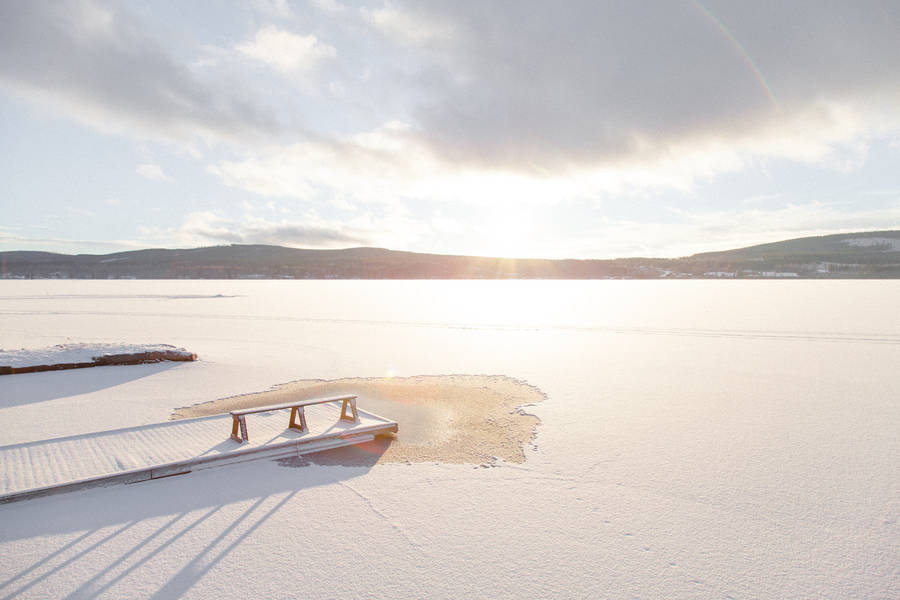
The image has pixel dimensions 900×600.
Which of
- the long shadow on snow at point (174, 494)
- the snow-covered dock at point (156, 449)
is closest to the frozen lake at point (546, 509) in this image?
A: the long shadow on snow at point (174, 494)

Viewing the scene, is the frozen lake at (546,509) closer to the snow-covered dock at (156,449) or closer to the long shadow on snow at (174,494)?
the long shadow on snow at (174,494)

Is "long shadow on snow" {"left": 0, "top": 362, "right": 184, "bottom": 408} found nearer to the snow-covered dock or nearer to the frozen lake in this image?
the frozen lake

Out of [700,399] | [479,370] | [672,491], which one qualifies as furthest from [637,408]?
[479,370]

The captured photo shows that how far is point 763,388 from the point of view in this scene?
845 cm

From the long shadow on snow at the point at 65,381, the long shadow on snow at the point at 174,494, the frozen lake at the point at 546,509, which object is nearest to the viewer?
the frozen lake at the point at 546,509

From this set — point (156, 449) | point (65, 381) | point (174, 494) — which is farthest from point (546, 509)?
point (65, 381)

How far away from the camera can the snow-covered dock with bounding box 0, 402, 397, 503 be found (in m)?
4.44

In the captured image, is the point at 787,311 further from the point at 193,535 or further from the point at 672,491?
the point at 193,535

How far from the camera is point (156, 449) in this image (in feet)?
16.9

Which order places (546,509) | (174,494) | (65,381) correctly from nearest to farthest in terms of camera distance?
(546,509)
(174,494)
(65,381)

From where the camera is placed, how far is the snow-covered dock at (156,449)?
4441 mm

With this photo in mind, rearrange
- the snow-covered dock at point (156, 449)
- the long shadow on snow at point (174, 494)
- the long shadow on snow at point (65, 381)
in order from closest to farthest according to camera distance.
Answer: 1. the long shadow on snow at point (174, 494)
2. the snow-covered dock at point (156, 449)
3. the long shadow on snow at point (65, 381)

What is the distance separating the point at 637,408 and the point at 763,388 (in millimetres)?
2909

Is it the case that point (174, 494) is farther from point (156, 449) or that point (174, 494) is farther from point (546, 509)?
point (546, 509)
